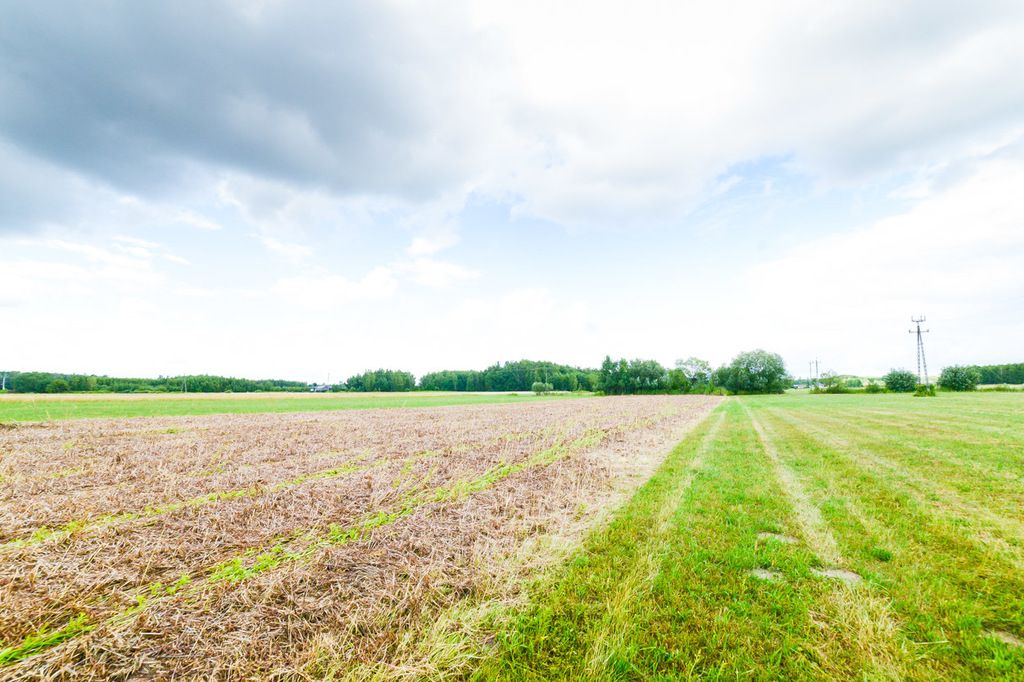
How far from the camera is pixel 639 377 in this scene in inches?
4409

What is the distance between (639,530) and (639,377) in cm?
11124

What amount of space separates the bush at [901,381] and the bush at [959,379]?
5.35 metres

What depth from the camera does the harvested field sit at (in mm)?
3506

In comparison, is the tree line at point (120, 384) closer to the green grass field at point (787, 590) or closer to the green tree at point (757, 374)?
the green tree at point (757, 374)

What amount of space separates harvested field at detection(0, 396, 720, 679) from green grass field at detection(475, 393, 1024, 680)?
73 centimetres

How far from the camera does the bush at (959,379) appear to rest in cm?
9256

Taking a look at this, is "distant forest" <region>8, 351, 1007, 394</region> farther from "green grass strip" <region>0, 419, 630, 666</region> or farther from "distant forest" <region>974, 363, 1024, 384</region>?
"green grass strip" <region>0, 419, 630, 666</region>

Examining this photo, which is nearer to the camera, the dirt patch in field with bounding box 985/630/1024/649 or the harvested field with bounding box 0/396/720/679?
the harvested field with bounding box 0/396/720/679

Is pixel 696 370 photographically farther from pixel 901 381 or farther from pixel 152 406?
pixel 152 406

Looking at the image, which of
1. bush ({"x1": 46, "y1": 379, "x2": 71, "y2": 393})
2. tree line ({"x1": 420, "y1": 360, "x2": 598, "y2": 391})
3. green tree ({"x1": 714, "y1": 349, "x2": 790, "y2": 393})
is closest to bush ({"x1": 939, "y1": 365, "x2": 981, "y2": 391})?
green tree ({"x1": 714, "y1": 349, "x2": 790, "y2": 393})

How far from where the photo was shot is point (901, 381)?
99.9 meters

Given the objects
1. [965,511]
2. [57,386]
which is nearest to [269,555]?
[965,511]

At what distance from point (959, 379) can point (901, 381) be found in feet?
32.4

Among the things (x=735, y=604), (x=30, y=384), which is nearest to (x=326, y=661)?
(x=735, y=604)
